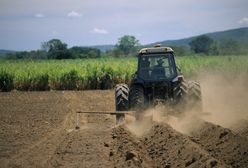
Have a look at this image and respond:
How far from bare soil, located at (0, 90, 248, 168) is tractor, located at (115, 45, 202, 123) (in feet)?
1.91

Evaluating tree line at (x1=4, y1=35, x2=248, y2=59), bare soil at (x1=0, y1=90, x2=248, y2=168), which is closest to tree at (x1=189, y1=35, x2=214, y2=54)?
tree line at (x1=4, y1=35, x2=248, y2=59)

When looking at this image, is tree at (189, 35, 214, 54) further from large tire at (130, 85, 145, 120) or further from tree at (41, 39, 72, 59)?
large tire at (130, 85, 145, 120)

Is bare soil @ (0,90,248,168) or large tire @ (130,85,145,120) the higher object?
large tire @ (130,85,145,120)

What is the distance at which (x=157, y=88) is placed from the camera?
12.3m

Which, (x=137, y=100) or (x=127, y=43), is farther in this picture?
(x=127, y=43)

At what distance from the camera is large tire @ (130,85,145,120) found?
463 inches

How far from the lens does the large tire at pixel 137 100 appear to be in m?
11.8

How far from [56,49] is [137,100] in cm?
8021

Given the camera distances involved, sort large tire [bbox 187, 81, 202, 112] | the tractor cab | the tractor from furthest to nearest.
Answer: the tractor cab → large tire [bbox 187, 81, 202, 112] → the tractor

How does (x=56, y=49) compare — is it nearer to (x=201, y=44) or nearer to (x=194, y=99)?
(x=201, y=44)

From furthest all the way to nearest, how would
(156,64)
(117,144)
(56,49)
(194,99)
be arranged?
(56,49) < (156,64) < (194,99) < (117,144)

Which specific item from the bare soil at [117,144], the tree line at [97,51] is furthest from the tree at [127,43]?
the bare soil at [117,144]

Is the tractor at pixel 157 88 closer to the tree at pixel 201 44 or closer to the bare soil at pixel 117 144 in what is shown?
the bare soil at pixel 117 144

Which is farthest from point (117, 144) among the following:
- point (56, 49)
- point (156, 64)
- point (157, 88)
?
point (56, 49)
